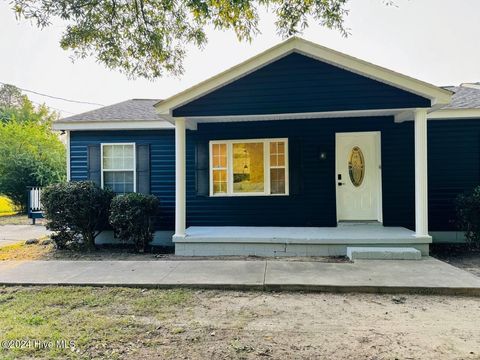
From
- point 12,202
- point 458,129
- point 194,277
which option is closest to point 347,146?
point 458,129

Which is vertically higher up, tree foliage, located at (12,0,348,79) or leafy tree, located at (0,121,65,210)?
tree foliage, located at (12,0,348,79)

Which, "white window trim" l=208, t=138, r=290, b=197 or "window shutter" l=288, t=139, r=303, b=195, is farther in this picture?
"white window trim" l=208, t=138, r=290, b=197

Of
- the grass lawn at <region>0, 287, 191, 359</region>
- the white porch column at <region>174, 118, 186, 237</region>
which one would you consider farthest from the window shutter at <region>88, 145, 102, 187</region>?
the grass lawn at <region>0, 287, 191, 359</region>

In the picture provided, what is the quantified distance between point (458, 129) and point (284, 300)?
20.1 feet

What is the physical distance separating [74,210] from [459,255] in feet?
25.9

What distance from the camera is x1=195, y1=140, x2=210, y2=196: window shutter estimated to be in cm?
767

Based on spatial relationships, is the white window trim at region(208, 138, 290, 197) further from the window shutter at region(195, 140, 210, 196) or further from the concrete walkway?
the concrete walkway

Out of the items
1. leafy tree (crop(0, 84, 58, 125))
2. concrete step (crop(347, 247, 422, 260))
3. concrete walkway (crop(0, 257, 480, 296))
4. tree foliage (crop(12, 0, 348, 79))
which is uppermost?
leafy tree (crop(0, 84, 58, 125))

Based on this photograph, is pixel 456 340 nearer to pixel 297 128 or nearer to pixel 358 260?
pixel 358 260

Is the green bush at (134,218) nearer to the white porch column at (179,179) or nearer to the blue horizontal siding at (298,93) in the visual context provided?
the white porch column at (179,179)

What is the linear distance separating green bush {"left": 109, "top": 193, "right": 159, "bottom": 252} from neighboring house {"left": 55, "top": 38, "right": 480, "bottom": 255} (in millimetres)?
681

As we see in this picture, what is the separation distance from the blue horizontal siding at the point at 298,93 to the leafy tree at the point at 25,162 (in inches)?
500

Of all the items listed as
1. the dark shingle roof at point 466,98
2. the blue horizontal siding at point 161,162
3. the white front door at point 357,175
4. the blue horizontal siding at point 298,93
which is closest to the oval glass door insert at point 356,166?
the white front door at point 357,175

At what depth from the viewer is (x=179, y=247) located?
258 inches
